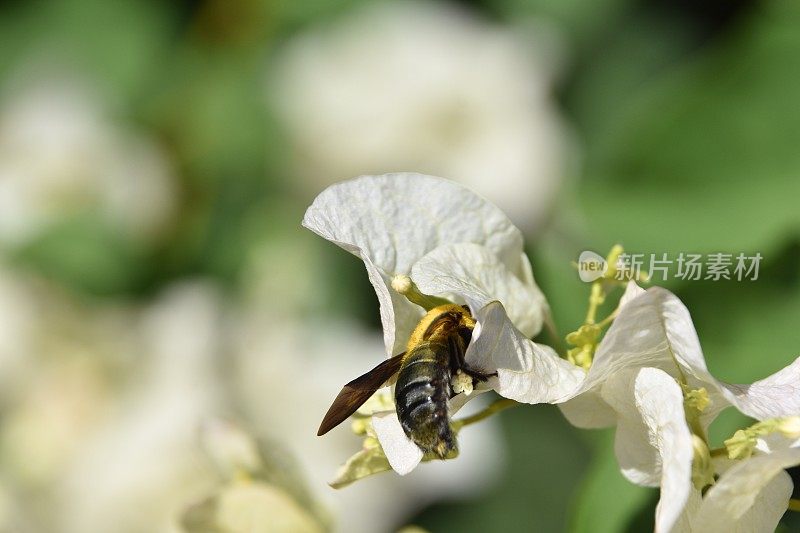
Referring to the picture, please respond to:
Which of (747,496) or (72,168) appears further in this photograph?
(72,168)

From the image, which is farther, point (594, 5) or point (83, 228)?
point (594, 5)

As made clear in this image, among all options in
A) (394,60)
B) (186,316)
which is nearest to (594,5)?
(394,60)

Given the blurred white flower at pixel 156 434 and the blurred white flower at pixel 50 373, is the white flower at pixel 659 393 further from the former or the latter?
the blurred white flower at pixel 50 373

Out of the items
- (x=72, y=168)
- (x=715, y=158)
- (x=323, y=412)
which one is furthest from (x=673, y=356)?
(x=72, y=168)

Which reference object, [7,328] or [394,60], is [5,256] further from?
[394,60]

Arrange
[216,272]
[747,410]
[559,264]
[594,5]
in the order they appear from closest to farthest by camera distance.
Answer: [747,410]
[559,264]
[216,272]
[594,5]

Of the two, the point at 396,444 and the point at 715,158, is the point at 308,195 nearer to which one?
the point at 715,158

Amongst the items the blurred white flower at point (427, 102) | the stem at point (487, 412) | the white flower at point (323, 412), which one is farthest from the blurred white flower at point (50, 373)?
the stem at point (487, 412)
